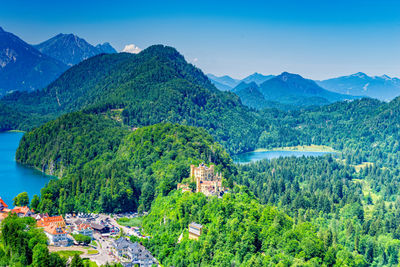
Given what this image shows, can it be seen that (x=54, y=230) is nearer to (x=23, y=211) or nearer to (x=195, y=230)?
(x=23, y=211)

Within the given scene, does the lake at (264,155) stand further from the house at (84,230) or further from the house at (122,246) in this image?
the house at (122,246)

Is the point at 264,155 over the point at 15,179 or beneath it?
beneath

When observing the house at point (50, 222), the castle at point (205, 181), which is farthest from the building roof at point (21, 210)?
the castle at point (205, 181)

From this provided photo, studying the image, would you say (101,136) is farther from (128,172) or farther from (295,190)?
(295,190)

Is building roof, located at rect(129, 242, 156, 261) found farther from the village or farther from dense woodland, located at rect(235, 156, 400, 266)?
dense woodland, located at rect(235, 156, 400, 266)

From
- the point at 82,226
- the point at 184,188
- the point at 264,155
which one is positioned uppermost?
the point at 184,188

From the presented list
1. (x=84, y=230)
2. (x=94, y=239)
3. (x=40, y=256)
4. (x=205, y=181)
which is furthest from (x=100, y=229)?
(x=205, y=181)

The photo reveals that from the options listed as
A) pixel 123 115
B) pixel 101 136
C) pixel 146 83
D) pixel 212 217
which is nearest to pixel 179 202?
pixel 212 217

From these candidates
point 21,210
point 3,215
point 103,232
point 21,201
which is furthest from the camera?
point 21,201
